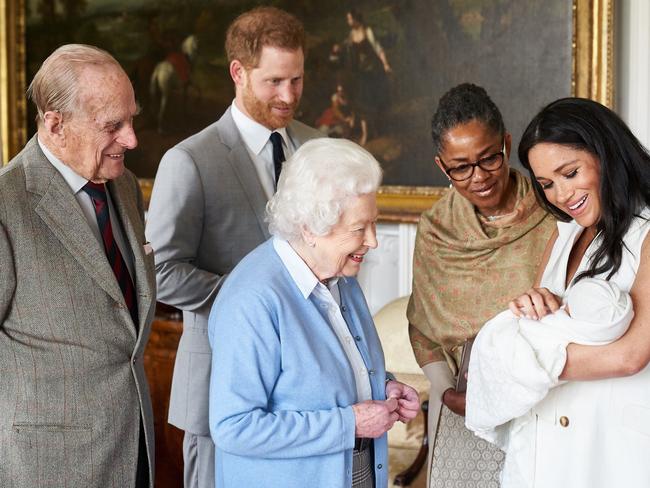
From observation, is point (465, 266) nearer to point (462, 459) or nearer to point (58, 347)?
point (462, 459)

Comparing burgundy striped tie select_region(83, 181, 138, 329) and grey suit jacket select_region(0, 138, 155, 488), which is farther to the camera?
burgundy striped tie select_region(83, 181, 138, 329)

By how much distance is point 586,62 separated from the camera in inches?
180

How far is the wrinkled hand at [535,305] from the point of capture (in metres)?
2.48

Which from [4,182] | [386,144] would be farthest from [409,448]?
[4,182]

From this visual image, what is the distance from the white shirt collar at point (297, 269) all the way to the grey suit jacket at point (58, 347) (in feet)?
1.69

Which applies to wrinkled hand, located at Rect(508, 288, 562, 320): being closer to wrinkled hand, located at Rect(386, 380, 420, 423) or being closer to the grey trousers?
wrinkled hand, located at Rect(386, 380, 420, 423)

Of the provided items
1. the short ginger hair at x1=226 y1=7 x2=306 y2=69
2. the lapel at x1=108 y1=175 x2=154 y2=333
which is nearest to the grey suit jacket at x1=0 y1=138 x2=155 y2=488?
the lapel at x1=108 y1=175 x2=154 y2=333

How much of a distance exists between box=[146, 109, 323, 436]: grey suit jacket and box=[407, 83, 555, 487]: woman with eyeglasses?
0.77 m

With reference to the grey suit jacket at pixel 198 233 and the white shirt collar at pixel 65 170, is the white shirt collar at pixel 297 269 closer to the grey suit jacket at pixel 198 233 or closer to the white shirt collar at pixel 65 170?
the white shirt collar at pixel 65 170

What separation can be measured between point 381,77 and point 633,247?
3.13m

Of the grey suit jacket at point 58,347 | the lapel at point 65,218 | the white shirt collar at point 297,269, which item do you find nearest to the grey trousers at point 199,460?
the grey suit jacket at point 58,347

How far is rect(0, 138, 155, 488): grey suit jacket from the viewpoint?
2.48m

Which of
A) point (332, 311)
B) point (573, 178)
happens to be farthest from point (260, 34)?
point (573, 178)

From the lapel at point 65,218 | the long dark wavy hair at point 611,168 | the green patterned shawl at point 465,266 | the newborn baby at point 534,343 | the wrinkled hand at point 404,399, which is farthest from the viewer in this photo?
the green patterned shawl at point 465,266
